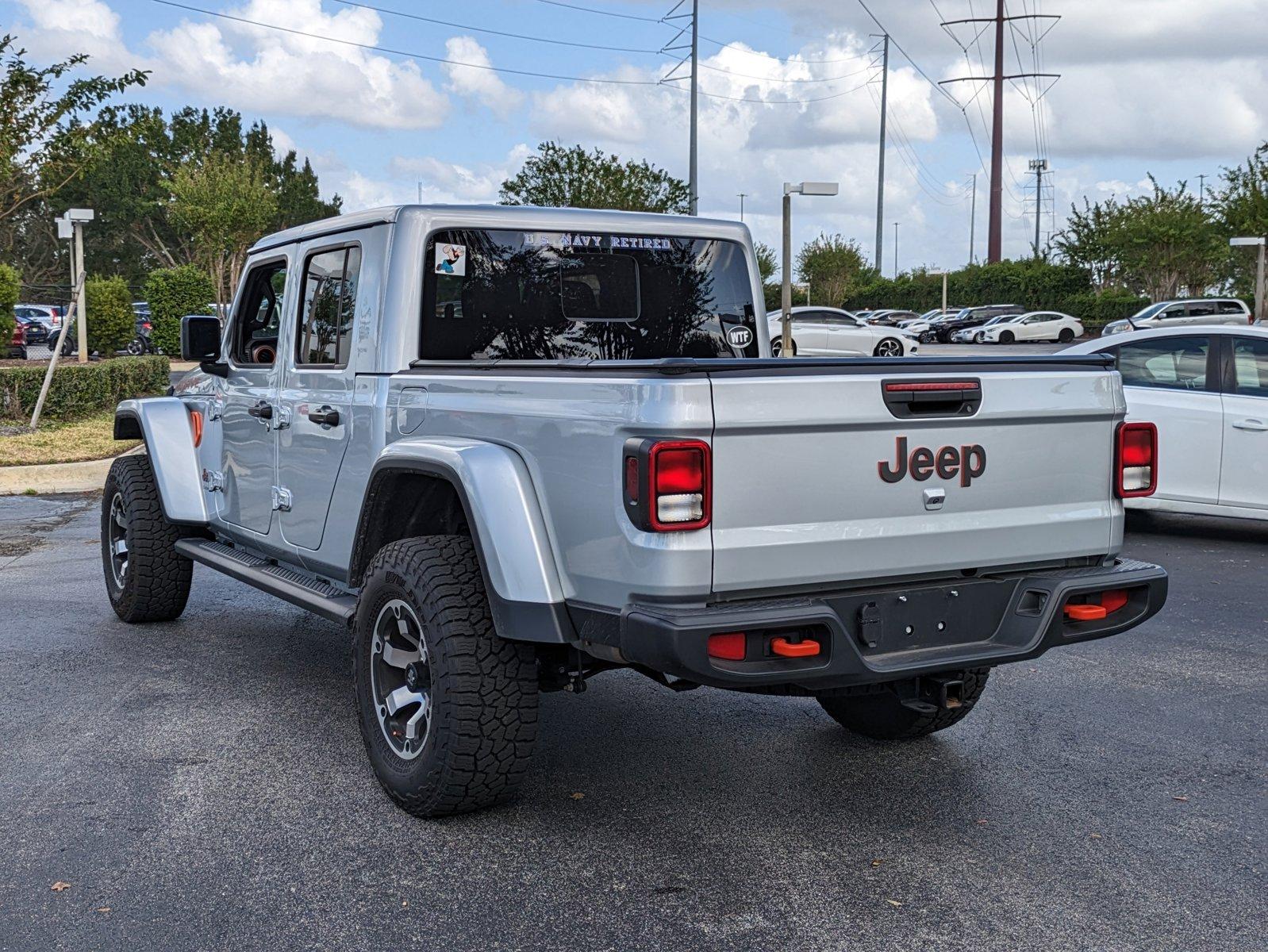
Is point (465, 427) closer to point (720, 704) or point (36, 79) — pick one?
point (720, 704)

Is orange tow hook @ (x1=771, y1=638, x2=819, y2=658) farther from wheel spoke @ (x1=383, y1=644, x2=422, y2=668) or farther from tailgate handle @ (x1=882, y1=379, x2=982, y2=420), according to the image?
wheel spoke @ (x1=383, y1=644, x2=422, y2=668)

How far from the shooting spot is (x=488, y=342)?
17.1 ft

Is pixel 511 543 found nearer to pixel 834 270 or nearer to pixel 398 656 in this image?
pixel 398 656

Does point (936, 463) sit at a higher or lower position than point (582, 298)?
lower

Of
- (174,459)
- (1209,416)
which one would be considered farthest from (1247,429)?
(174,459)

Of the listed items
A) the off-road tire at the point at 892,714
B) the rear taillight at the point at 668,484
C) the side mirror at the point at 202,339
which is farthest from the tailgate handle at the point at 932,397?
the side mirror at the point at 202,339

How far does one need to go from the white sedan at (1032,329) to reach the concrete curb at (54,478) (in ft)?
143

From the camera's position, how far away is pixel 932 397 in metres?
3.98

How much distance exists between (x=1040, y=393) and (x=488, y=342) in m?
2.08

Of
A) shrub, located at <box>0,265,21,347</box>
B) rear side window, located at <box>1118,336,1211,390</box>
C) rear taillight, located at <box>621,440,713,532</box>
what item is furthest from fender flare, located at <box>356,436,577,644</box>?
shrub, located at <box>0,265,21,347</box>

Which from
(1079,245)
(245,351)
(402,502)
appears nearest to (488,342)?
(402,502)

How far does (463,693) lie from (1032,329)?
5258 centimetres

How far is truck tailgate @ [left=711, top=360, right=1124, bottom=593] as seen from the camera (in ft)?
12.1

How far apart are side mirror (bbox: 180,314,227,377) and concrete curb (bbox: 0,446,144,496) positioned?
22.6ft
